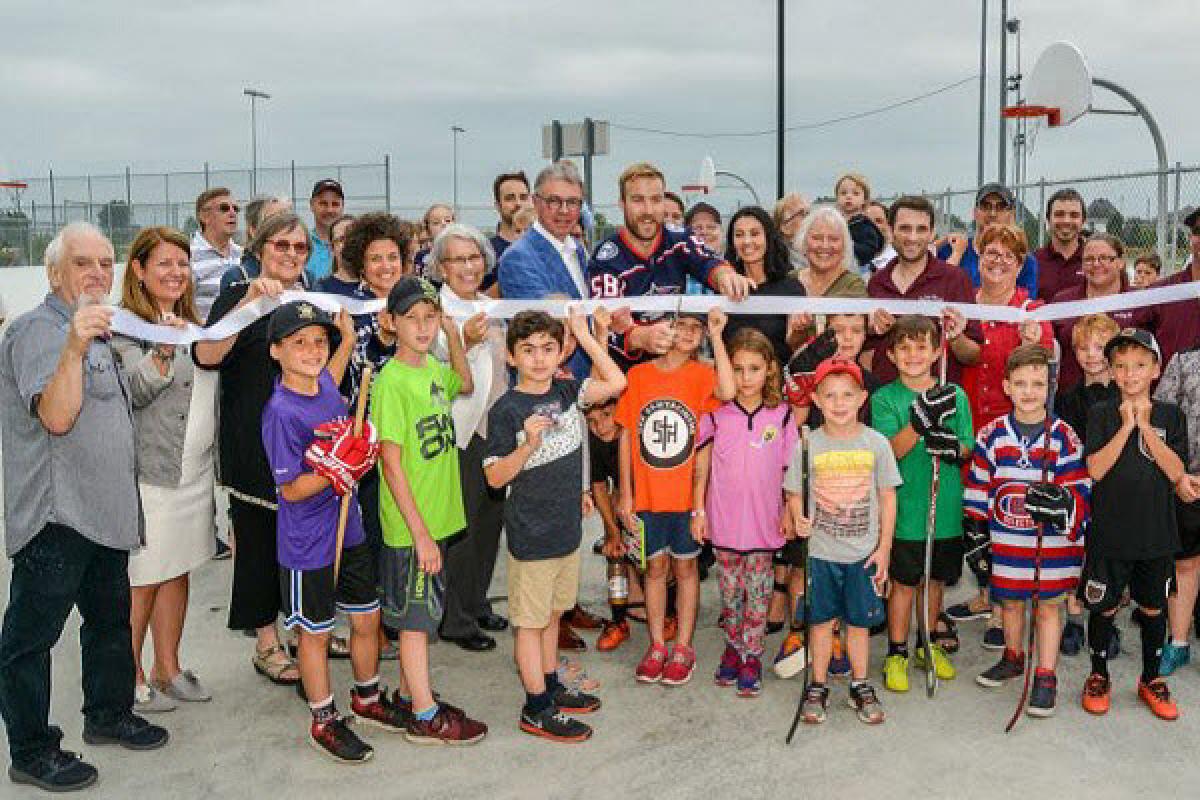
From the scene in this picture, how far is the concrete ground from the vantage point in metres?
3.75

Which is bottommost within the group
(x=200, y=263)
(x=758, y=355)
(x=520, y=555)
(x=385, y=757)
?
(x=385, y=757)

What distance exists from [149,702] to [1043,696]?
3846mm

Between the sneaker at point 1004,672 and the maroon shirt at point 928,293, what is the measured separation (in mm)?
1387

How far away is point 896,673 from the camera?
4605 millimetres

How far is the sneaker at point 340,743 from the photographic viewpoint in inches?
156

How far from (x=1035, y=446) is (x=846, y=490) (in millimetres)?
847

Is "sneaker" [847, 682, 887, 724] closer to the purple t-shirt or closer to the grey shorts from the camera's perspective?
the grey shorts

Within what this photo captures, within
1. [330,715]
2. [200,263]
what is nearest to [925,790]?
[330,715]

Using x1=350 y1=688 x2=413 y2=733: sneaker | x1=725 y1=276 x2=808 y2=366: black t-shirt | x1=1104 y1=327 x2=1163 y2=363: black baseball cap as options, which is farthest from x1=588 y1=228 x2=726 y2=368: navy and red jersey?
x1=350 y1=688 x2=413 y2=733: sneaker

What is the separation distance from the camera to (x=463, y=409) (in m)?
4.62

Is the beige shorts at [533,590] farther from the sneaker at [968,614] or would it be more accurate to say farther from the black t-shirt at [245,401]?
the sneaker at [968,614]

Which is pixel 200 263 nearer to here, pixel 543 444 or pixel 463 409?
pixel 463 409

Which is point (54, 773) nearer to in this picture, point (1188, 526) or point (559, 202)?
point (559, 202)

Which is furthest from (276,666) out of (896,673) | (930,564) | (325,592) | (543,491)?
(930,564)
